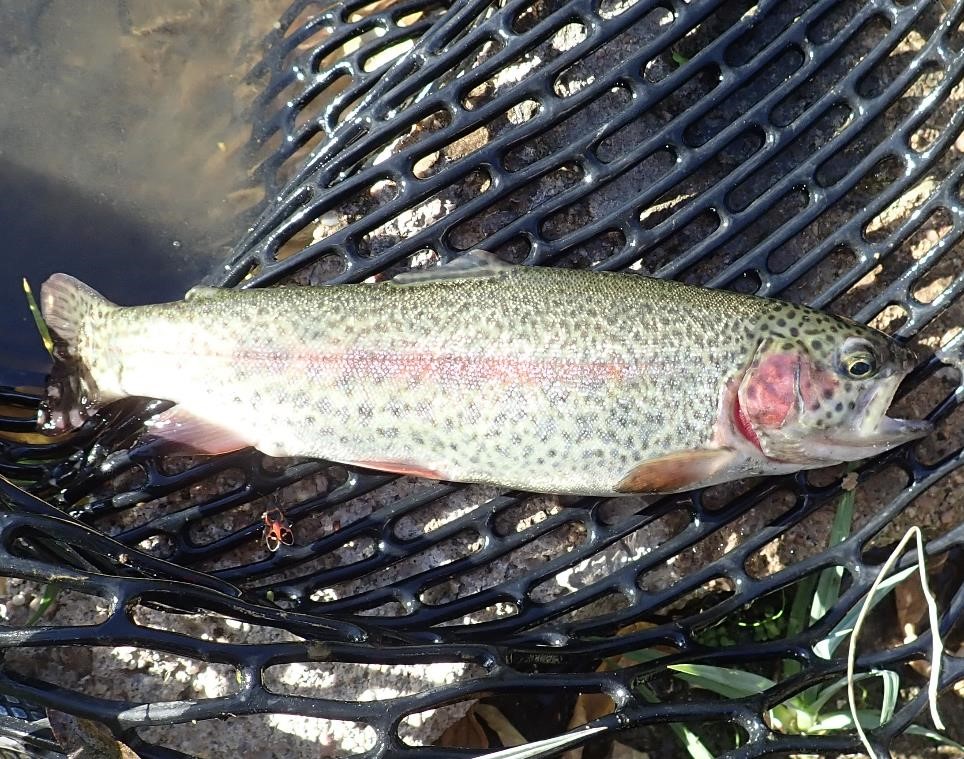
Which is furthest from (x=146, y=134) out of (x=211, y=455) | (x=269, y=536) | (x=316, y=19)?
(x=269, y=536)

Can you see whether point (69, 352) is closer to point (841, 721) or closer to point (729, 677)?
point (729, 677)

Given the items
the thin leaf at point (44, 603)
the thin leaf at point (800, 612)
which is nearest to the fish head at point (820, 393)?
the thin leaf at point (800, 612)

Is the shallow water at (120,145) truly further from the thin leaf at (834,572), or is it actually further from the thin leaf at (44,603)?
the thin leaf at (834,572)

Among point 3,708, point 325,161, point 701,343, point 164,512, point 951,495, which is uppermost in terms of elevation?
point 325,161

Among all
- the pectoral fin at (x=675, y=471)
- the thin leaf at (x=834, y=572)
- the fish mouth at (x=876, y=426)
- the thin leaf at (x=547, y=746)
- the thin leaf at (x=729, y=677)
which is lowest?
the thin leaf at (x=729, y=677)

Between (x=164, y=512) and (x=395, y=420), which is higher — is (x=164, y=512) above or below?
below

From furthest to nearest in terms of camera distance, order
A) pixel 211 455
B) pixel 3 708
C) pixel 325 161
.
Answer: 1. pixel 325 161
2. pixel 211 455
3. pixel 3 708

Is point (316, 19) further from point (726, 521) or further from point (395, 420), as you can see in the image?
point (726, 521)

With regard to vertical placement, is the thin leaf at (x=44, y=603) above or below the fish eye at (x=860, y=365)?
below

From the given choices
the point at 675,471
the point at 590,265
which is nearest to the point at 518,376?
the point at 675,471
